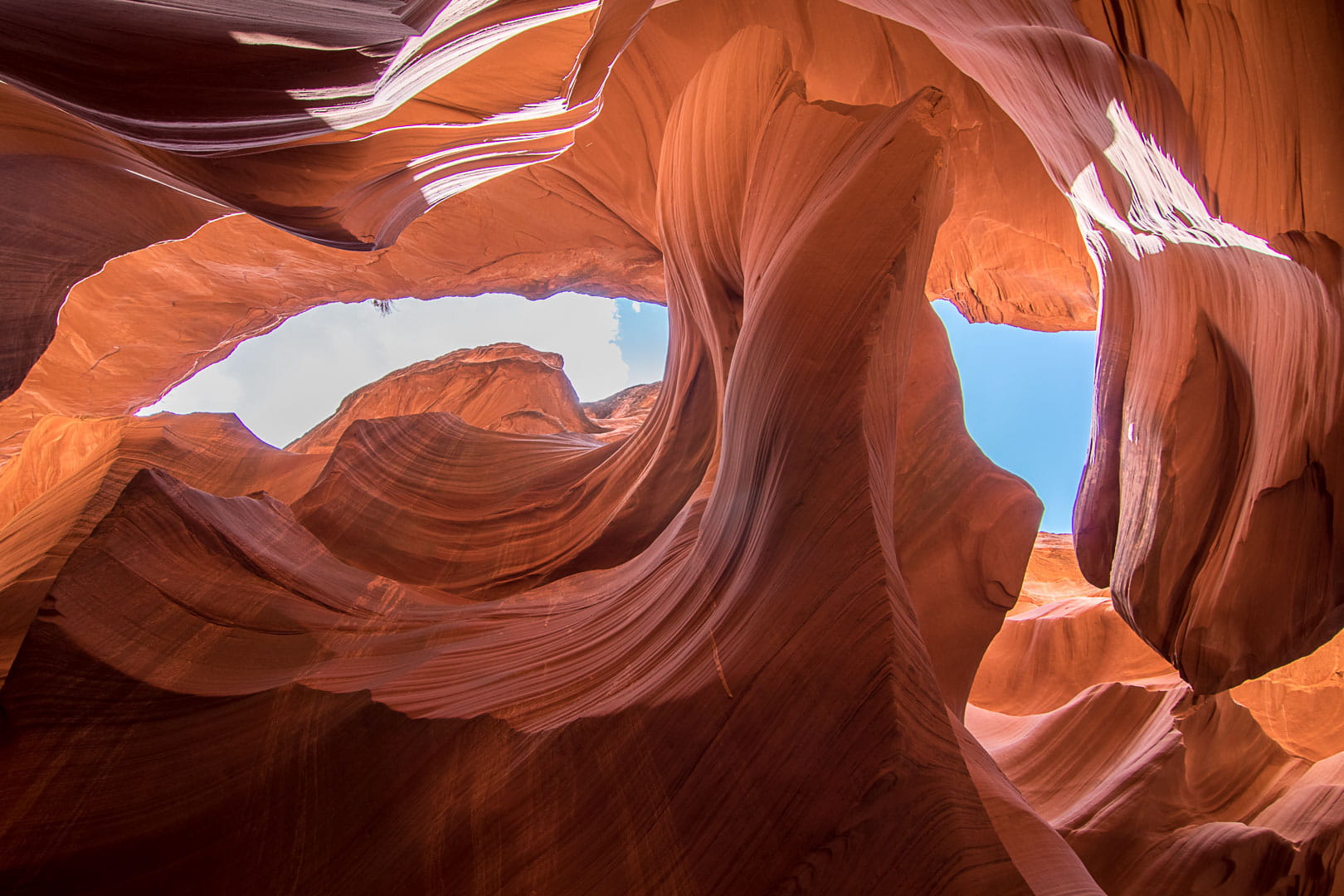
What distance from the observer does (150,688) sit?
6.92 feet

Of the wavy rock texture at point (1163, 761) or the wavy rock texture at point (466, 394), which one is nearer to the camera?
the wavy rock texture at point (1163, 761)

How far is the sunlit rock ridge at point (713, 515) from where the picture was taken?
1879mm

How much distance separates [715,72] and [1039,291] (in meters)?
4.43

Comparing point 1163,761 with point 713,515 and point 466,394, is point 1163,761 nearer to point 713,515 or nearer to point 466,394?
point 713,515

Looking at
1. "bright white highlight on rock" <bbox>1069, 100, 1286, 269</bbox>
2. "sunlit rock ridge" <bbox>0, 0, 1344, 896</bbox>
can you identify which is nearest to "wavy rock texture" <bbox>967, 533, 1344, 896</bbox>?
"sunlit rock ridge" <bbox>0, 0, 1344, 896</bbox>

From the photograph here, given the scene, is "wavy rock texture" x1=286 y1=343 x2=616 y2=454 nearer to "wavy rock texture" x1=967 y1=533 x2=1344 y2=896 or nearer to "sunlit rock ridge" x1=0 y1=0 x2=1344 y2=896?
"sunlit rock ridge" x1=0 y1=0 x2=1344 y2=896

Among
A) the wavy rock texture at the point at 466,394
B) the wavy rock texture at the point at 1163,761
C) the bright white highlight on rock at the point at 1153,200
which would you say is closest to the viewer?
the bright white highlight on rock at the point at 1153,200

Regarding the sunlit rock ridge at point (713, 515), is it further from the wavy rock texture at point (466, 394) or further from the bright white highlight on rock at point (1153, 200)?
the wavy rock texture at point (466, 394)

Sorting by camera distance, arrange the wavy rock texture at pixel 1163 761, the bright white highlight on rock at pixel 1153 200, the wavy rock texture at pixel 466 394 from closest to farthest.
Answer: the bright white highlight on rock at pixel 1153 200 < the wavy rock texture at pixel 1163 761 < the wavy rock texture at pixel 466 394

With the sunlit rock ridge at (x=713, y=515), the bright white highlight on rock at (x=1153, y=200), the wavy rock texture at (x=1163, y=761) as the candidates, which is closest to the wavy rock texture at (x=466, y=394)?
the sunlit rock ridge at (x=713, y=515)

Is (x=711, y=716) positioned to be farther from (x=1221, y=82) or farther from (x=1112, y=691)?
(x=1112, y=691)

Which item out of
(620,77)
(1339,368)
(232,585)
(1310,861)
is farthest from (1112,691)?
(620,77)

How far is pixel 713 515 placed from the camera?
120 inches

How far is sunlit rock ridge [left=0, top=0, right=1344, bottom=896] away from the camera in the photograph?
188cm
